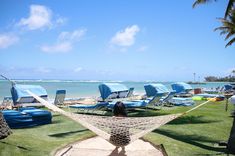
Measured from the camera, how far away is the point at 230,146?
4887 mm

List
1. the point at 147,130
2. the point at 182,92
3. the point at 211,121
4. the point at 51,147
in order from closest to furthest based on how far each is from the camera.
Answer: the point at 147,130, the point at 51,147, the point at 211,121, the point at 182,92

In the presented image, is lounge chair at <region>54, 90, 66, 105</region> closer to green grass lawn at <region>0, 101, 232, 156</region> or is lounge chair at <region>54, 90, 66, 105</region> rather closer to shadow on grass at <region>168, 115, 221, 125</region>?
green grass lawn at <region>0, 101, 232, 156</region>

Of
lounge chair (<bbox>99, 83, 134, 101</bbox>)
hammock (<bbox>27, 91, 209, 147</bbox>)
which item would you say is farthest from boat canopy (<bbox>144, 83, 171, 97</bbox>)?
hammock (<bbox>27, 91, 209, 147</bbox>)

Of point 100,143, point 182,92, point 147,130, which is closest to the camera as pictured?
point 147,130

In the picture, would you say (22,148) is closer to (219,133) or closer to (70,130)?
(70,130)

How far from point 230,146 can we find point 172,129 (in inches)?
73.2

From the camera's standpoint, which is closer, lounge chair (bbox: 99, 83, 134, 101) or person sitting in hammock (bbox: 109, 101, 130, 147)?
person sitting in hammock (bbox: 109, 101, 130, 147)

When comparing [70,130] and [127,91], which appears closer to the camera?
[70,130]

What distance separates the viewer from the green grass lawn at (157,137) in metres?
4.58

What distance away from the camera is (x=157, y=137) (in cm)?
569

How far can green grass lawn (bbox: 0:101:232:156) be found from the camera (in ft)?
15.0

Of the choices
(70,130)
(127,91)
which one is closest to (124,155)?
(70,130)

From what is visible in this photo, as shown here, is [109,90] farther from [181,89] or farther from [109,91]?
[181,89]

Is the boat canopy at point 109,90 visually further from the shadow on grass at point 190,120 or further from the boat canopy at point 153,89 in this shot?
the shadow on grass at point 190,120
